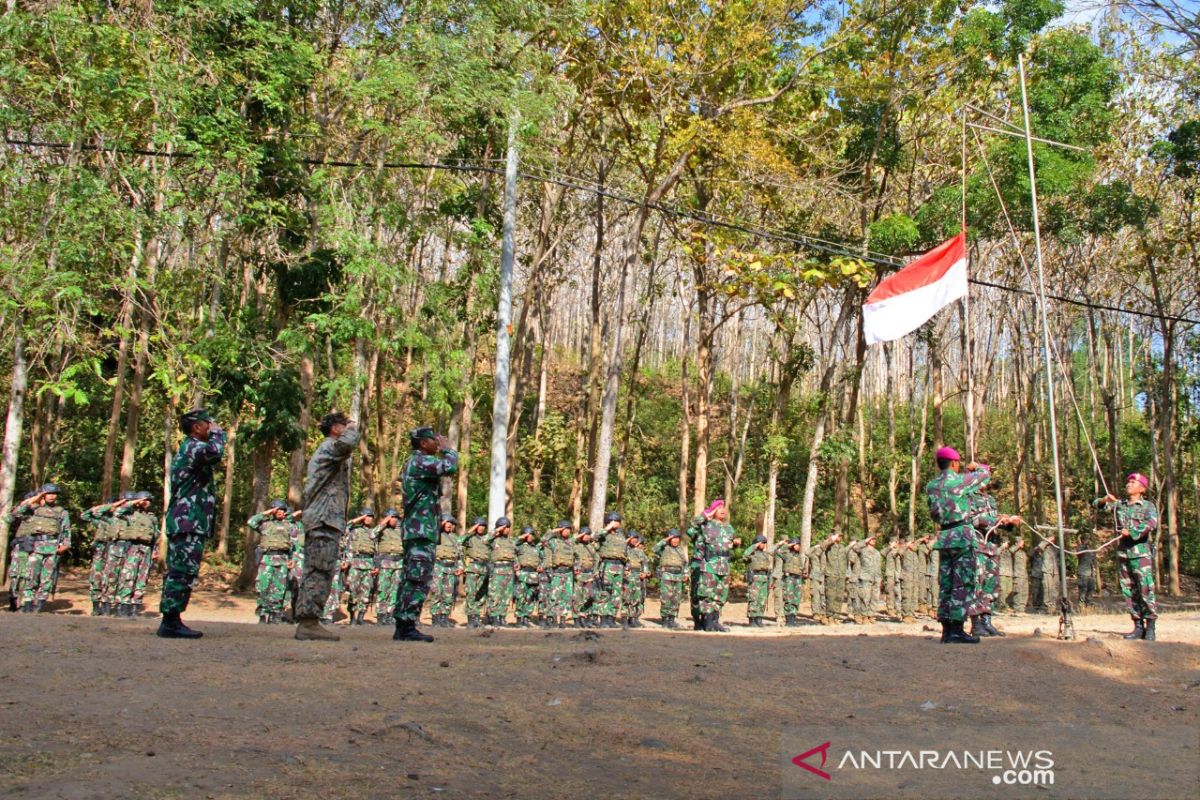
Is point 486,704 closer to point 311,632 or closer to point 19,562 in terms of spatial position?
point 311,632

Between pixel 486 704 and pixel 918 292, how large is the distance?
8.17 meters

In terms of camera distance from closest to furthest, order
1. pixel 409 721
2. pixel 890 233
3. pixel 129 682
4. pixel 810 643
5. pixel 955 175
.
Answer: pixel 409 721
pixel 129 682
pixel 810 643
pixel 890 233
pixel 955 175

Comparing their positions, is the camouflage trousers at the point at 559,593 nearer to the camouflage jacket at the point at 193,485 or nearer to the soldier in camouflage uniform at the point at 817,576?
the soldier in camouflage uniform at the point at 817,576

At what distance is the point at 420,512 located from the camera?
7723mm

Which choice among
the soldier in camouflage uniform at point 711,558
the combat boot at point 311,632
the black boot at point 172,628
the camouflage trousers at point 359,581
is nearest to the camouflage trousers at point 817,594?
the soldier in camouflage uniform at point 711,558

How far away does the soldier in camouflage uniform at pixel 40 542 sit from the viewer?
13.7 m

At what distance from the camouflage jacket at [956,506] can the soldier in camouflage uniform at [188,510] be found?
5778mm

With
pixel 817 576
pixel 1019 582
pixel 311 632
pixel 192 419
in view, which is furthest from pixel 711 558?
pixel 1019 582

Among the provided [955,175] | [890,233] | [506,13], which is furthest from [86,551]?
[955,175]

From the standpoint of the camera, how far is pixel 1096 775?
4633 mm

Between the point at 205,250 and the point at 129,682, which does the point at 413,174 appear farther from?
the point at 129,682

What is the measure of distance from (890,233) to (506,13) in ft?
26.8

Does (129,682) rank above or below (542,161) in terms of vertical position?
below

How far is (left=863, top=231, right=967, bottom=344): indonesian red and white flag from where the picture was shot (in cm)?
1121
